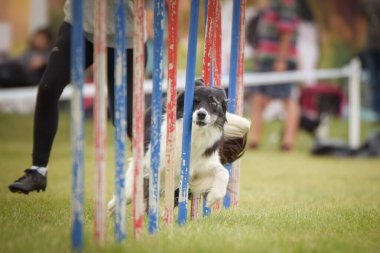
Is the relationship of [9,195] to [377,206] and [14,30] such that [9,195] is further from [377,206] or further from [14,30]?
[14,30]

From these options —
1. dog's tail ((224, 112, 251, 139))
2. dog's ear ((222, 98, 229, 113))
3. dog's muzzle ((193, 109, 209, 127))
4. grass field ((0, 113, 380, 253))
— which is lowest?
grass field ((0, 113, 380, 253))

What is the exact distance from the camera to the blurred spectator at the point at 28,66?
43.8 ft

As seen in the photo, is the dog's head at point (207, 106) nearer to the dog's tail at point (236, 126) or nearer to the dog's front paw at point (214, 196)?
the dog's tail at point (236, 126)

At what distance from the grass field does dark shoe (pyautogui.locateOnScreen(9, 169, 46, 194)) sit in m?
0.18

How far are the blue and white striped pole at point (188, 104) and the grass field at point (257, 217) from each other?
0.21 m

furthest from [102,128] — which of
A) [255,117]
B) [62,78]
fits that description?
[255,117]

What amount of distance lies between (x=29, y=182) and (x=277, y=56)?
301 inches

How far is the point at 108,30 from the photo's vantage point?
415 cm

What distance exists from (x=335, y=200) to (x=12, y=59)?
32.7 ft

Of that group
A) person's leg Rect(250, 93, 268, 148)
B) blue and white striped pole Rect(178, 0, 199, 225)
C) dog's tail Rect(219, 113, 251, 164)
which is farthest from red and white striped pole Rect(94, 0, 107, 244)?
person's leg Rect(250, 93, 268, 148)

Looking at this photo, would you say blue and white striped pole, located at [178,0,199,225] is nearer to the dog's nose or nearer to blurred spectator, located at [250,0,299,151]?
the dog's nose

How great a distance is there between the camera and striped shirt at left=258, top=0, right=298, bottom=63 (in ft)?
33.8

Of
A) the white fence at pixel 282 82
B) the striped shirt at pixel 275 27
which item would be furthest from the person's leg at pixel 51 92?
the striped shirt at pixel 275 27

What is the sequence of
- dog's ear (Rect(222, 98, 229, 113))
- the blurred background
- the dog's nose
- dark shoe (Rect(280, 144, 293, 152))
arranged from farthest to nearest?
1. the blurred background
2. dark shoe (Rect(280, 144, 293, 152))
3. dog's ear (Rect(222, 98, 229, 113))
4. the dog's nose
